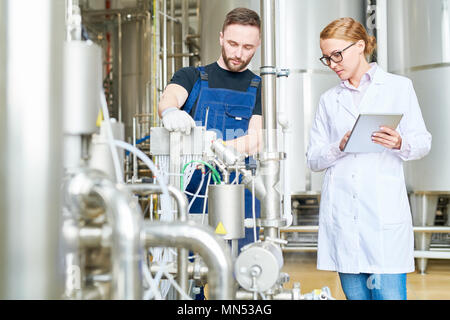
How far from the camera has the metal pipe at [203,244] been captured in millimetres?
535

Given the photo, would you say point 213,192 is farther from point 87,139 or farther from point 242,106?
point 242,106

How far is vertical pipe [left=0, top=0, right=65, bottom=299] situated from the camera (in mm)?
410

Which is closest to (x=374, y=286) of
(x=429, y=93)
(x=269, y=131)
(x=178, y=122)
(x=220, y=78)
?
(x=269, y=131)

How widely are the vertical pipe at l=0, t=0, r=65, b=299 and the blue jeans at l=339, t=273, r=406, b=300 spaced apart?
3.23 feet

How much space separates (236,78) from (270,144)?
0.63 m

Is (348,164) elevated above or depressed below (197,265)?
above

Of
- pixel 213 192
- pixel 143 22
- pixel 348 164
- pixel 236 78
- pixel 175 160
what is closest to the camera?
pixel 213 192

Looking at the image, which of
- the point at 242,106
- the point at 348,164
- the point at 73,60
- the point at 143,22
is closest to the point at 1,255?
the point at 73,60

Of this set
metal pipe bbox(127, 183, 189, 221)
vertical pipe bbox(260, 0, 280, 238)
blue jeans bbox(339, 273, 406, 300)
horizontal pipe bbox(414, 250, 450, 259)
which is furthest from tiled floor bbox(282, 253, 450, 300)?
metal pipe bbox(127, 183, 189, 221)

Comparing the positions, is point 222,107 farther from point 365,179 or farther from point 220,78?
point 365,179

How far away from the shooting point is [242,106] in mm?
1500

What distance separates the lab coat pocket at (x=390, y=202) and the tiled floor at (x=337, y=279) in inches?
45.7

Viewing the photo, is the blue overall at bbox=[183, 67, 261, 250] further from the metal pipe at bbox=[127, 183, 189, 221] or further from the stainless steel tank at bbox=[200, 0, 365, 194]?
the stainless steel tank at bbox=[200, 0, 365, 194]

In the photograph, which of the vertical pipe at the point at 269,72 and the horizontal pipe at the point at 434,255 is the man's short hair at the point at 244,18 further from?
the horizontal pipe at the point at 434,255
